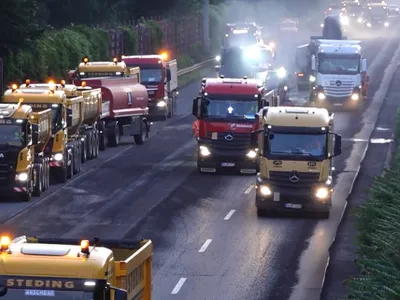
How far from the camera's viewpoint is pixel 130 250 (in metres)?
18.0

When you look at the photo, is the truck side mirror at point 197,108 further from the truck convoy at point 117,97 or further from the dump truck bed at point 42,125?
the truck convoy at point 117,97

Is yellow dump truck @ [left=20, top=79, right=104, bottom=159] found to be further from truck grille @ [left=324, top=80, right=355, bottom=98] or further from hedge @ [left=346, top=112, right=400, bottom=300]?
hedge @ [left=346, top=112, right=400, bottom=300]

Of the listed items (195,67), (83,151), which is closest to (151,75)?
(83,151)

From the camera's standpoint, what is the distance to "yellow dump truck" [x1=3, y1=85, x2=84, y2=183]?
1644 inches

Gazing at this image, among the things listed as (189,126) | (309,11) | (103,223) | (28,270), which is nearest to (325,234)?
(103,223)

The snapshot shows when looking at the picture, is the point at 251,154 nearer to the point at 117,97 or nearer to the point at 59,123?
the point at 59,123

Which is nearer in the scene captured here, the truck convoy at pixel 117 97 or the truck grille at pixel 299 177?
the truck grille at pixel 299 177

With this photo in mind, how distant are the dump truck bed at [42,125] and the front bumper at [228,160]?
5.60 metres

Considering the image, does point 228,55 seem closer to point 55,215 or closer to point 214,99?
point 214,99

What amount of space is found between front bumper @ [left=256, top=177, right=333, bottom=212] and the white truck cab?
30791 millimetres

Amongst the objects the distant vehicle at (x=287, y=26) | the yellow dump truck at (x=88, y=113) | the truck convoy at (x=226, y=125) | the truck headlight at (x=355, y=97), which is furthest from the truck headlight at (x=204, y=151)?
the distant vehicle at (x=287, y=26)

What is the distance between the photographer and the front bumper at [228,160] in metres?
43.4

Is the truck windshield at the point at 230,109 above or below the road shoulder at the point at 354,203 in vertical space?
above

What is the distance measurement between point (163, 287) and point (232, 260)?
147 inches
